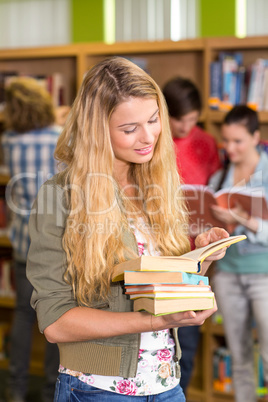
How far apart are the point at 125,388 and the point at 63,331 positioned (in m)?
0.20

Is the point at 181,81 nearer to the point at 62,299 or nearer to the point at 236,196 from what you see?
the point at 236,196

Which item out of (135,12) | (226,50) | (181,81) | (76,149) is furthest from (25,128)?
(135,12)

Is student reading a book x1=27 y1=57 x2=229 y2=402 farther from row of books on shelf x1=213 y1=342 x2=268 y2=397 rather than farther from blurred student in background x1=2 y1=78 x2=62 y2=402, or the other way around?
row of books on shelf x1=213 y1=342 x2=268 y2=397

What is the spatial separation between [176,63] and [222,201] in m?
1.28

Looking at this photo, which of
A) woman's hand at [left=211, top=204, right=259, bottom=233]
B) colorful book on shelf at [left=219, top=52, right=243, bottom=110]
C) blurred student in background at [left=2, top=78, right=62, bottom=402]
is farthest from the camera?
colorful book on shelf at [left=219, top=52, right=243, bottom=110]

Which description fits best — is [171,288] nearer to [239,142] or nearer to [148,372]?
[148,372]

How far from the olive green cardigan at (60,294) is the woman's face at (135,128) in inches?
6.1

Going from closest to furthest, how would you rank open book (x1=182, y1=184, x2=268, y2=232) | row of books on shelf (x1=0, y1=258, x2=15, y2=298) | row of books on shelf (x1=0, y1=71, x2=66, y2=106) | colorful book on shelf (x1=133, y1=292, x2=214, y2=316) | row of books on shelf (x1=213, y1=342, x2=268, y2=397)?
colorful book on shelf (x1=133, y1=292, x2=214, y2=316), open book (x1=182, y1=184, x2=268, y2=232), row of books on shelf (x1=213, y1=342, x2=268, y2=397), row of books on shelf (x1=0, y1=71, x2=66, y2=106), row of books on shelf (x1=0, y1=258, x2=15, y2=298)

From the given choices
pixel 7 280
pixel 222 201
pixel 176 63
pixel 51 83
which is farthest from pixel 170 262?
pixel 7 280

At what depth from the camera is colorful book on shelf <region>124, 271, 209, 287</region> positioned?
992mm

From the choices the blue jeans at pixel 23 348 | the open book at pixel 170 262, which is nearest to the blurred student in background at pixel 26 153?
the blue jeans at pixel 23 348

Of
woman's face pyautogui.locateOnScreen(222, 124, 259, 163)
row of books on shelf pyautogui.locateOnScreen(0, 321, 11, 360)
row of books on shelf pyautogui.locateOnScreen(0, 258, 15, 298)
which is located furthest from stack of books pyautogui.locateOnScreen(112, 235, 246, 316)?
row of books on shelf pyautogui.locateOnScreen(0, 321, 11, 360)

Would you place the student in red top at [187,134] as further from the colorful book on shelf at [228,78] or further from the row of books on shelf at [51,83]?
the row of books on shelf at [51,83]

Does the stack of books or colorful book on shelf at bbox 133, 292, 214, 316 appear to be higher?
the stack of books
